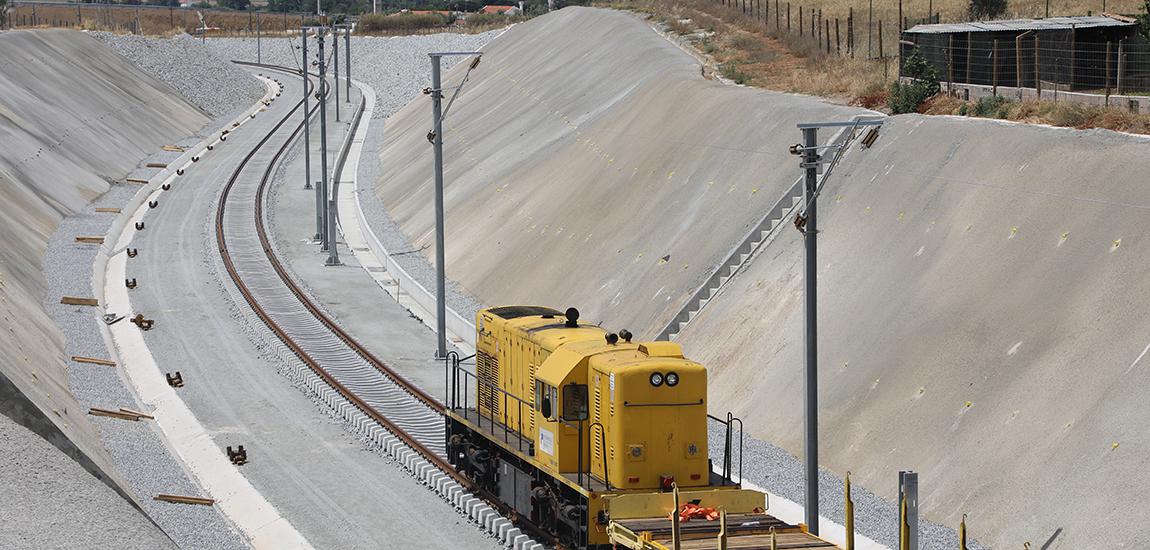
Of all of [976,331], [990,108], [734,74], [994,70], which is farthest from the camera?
[734,74]

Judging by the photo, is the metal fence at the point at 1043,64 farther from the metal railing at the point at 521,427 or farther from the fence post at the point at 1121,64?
the metal railing at the point at 521,427

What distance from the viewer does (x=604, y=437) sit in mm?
20578

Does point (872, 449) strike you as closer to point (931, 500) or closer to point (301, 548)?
point (931, 500)

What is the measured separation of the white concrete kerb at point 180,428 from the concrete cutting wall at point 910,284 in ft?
32.6

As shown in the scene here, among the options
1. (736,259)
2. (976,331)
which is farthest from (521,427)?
(736,259)

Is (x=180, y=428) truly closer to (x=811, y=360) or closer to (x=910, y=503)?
(x=811, y=360)

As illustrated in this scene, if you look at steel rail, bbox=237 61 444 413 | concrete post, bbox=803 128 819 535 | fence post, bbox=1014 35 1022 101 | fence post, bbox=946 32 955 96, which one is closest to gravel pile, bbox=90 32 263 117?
steel rail, bbox=237 61 444 413

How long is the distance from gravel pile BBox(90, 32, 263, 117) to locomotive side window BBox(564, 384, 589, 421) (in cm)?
9902

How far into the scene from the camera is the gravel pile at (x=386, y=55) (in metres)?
119

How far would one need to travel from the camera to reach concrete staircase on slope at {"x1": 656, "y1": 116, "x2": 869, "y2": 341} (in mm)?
34906

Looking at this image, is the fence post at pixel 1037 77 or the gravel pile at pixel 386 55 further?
the gravel pile at pixel 386 55

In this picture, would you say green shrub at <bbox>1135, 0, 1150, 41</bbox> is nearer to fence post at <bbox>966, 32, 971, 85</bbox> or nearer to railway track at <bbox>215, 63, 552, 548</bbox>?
fence post at <bbox>966, 32, 971, 85</bbox>

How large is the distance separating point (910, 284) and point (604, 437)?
408 inches

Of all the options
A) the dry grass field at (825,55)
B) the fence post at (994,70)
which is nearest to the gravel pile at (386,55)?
the dry grass field at (825,55)
